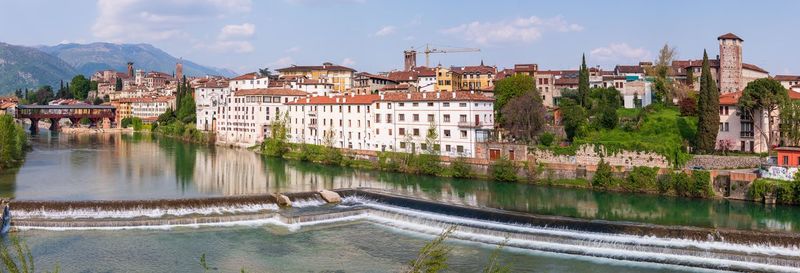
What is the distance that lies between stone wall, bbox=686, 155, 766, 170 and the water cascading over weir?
11.6m

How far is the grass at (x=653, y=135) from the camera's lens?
3186 cm

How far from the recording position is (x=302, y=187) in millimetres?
32500

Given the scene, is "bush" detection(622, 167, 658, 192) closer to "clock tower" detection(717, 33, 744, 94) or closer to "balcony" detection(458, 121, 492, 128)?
"balcony" detection(458, 121, 492, 128)

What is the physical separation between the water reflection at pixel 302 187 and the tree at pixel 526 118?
5464mm

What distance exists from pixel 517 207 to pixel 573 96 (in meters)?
23.9

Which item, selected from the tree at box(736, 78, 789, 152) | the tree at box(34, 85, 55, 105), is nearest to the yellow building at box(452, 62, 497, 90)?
the tree at box(736, 78, 789, 152)

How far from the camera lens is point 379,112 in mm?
43344

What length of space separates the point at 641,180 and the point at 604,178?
5.93 ft

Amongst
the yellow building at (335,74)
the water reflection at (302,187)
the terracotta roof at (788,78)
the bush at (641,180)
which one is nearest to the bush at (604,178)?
the bush at (641,180)

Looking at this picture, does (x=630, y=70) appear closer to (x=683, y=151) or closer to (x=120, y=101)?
(x=683, y=151)

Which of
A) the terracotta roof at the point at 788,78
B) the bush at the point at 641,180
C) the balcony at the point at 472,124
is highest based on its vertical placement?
the terracotta roof at the point at 788,78

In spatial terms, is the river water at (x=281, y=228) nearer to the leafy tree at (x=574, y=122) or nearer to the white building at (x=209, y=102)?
the leafy tree at (x=574, y=122)

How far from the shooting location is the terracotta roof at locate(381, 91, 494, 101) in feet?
128

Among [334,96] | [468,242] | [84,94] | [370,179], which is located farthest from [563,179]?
[84,94]
